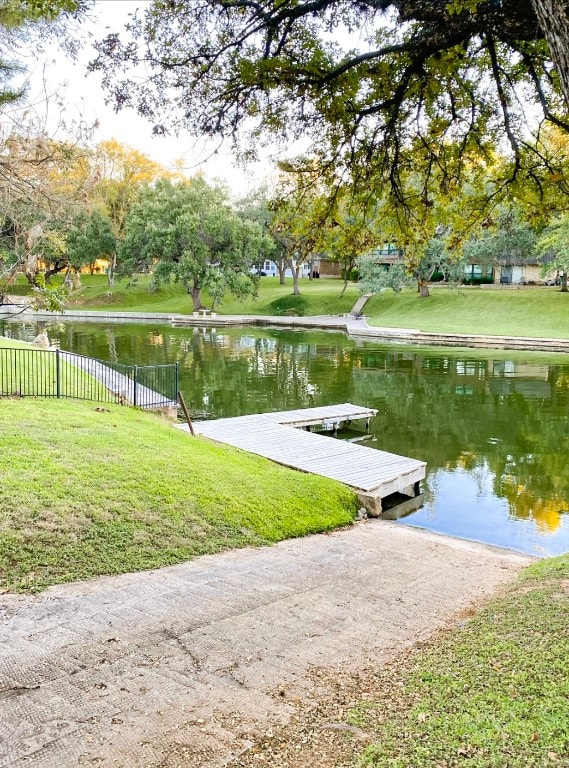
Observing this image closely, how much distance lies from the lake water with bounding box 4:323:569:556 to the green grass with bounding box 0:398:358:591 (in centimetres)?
296

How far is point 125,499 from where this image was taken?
8156mm

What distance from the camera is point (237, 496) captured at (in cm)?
936

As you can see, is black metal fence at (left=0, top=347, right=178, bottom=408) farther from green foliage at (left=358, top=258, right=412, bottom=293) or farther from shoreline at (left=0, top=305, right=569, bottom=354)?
green foliage at (left=358, top=258, right=412, bottom=293)

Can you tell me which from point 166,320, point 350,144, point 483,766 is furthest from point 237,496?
point 166,320

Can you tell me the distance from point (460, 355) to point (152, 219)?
93.0 feet

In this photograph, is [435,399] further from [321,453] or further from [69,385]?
[69,385]

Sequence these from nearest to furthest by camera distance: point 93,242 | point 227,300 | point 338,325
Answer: point 338,325
point 93,242
point 227,300

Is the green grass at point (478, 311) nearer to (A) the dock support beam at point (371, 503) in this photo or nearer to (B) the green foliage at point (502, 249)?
(B) the green foliage at point (502, 249)

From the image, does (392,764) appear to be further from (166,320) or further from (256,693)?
(166,320)

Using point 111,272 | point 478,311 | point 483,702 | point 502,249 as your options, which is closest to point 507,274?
point 502,249

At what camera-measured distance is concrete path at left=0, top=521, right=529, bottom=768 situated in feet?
11.6

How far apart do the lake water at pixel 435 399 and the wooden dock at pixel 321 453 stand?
0.75 meters

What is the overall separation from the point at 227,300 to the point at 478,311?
22535 millimetres

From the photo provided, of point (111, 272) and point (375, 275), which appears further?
point (111, 272)
